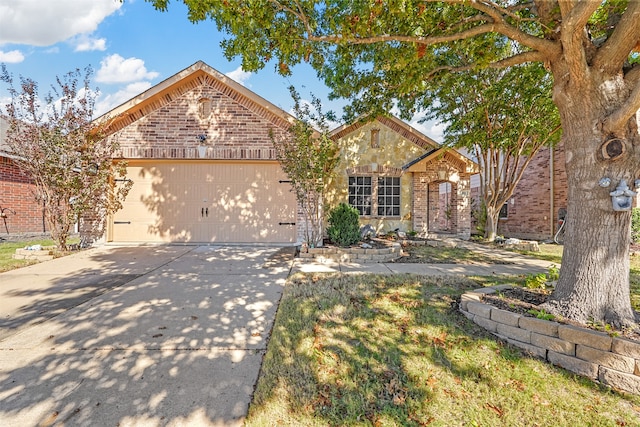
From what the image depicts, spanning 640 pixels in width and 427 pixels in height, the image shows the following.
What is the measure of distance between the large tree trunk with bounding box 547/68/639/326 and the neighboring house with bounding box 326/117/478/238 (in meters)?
7.85

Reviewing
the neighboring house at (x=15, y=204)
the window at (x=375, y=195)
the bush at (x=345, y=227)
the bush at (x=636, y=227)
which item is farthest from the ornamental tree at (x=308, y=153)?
A: the bush at (x=636, y=227)

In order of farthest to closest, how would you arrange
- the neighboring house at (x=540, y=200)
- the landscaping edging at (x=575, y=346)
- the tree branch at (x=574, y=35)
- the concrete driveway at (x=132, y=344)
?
1. the neighboring house at (x=540, y=200)
2. the tree branch at (x=574, y=35)
3. the landscaping edging at (x=575, y=346)
4. the concrete driveway at (x=132, y=344)

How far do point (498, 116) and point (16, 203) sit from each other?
1810cm

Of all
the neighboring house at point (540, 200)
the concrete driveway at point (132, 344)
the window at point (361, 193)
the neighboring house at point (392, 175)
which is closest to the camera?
the concrete driveway at point (132, 344)

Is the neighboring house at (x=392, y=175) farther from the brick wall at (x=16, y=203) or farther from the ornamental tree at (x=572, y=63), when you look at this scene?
the brick wall at (x=16, y=203)

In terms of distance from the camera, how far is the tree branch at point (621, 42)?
2920 millimetres

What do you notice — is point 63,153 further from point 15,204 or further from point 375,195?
point 375,195

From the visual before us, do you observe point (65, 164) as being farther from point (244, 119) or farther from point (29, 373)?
point (29, 373)

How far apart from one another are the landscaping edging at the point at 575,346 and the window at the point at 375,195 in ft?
26.5

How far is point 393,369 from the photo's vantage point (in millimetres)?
2586

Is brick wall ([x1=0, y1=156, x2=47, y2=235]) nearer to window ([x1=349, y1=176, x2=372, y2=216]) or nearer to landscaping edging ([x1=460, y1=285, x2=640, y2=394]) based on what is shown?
window ([x1=349, y1=176, x2=372, y2=216])

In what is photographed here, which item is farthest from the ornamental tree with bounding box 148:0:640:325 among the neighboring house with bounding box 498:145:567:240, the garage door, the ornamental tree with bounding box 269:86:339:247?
the neighboring house with bounding box 498:145:567:240

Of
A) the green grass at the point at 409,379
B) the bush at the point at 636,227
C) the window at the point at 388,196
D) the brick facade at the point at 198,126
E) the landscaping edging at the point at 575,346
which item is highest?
the brick facade at the point at 198,126

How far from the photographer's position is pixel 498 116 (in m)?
9.28
